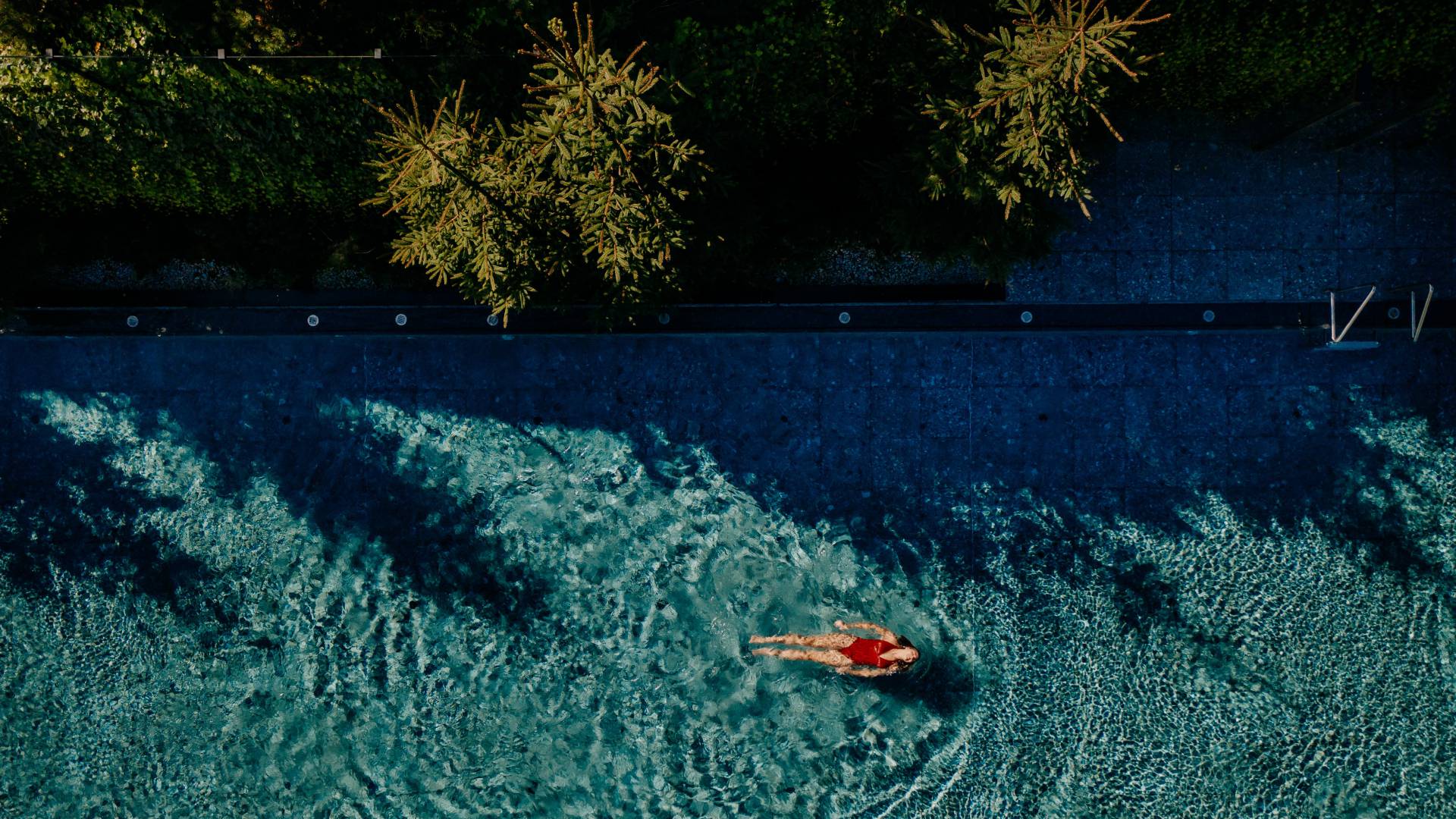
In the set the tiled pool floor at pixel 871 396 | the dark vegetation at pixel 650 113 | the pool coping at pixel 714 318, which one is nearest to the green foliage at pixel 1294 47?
the dark vegetation at pixel 650 113

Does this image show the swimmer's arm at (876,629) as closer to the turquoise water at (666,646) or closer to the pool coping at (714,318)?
the turquoise water at (666,646)

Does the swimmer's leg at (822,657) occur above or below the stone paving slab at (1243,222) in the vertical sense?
below

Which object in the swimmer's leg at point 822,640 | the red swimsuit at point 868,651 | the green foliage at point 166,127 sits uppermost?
the green foliage at point 166,127

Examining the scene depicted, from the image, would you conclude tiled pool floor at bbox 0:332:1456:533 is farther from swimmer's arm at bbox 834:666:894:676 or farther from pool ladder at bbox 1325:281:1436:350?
swimmer's arm at bbox 834:666:894:676

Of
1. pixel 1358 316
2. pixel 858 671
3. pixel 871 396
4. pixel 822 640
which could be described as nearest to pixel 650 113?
pixel 871 396

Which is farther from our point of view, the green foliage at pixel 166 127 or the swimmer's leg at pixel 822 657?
the swimmer's leg at pixel 822 657

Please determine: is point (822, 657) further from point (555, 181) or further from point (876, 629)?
point (555, 181)
